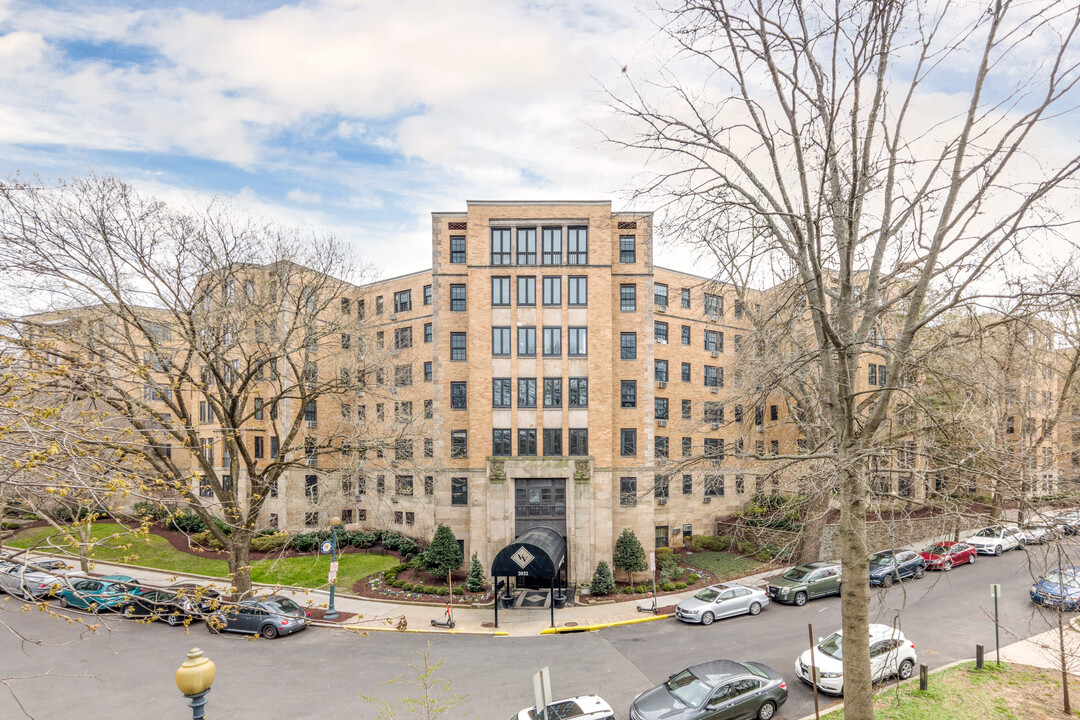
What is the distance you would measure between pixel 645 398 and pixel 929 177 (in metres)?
19.5

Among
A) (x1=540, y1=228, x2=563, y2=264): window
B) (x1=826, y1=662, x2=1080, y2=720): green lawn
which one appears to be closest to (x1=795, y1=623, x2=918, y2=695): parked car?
(x1=826, y1=662, x2=1080, y2=720): green lawn

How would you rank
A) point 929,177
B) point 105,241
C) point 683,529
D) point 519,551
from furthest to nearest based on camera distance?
point 683,529 < point 519,551 < point 105,241 < point 929,177

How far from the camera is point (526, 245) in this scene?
2706cm

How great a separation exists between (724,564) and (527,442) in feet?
40.8

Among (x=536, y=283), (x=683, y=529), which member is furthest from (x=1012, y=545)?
(x=536, y=283)

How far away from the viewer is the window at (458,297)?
94.1 ft

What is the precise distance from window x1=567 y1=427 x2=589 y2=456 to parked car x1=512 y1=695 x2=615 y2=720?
46.4 ft

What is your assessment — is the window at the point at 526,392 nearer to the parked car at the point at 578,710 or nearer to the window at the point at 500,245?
the window at the point at 500,245

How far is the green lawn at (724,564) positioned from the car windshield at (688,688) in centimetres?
1329

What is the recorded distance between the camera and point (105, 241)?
57.0 feet

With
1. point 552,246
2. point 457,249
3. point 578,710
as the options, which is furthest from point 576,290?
point 578,710

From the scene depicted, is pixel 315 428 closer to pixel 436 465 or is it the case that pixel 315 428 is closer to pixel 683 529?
pixel 436 465

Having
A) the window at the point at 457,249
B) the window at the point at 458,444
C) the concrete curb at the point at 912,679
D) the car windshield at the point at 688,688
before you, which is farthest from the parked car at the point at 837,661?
the window at the point at 457,249

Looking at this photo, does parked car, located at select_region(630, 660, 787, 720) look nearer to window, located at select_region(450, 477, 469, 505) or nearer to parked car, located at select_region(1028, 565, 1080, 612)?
Answer: parked car, located at select_region(1028, 565, 1080, 612)
